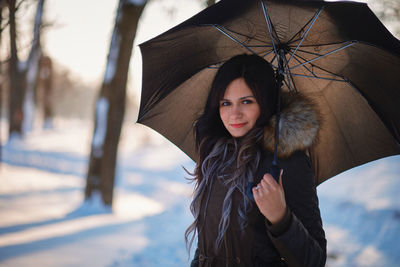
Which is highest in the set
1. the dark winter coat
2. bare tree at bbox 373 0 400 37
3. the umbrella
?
bare tree at bbox 373 0 400 37

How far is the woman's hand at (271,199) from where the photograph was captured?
5.41 feet

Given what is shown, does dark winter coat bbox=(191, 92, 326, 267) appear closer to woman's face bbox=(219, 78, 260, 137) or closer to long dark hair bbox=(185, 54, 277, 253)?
long dark hair bbox=(185, 54, 277, 253)

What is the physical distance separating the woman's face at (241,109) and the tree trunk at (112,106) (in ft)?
18.0

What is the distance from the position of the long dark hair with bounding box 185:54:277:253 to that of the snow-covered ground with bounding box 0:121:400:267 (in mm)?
2735

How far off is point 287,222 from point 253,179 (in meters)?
0.39

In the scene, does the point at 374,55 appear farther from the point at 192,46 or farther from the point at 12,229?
the point at 12,229

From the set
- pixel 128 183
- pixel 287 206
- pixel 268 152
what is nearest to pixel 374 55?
pixel 268 152

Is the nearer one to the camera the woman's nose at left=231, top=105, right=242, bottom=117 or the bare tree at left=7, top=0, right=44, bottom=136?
the woman's nose at left=231, top=105, right=242, bottom=117

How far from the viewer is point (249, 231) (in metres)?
1.89

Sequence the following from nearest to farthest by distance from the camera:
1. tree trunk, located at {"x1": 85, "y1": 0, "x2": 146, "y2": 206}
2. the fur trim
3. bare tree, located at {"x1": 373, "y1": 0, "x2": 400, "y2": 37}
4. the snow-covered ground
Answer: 1. the fur trim
2. the snow-covered ground
3. bare tree, located at {"x1": 373, "y1": 0, "x2": 400, "y2": 37}
4. tree trunk, located at {"x1": 85, "y1": 0, "x2": 146, "y2": 206}

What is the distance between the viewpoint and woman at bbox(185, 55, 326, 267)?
5.48 ft

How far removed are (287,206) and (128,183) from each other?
12.3m

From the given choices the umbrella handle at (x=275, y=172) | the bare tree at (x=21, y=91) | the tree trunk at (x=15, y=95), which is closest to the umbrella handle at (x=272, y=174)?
the umbrella handle at (x=275, y=172)

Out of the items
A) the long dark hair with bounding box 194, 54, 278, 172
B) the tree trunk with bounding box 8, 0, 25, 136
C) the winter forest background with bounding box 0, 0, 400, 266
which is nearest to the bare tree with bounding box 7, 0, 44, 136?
the tree trunk with bounding box 8, 0, 25, 136
